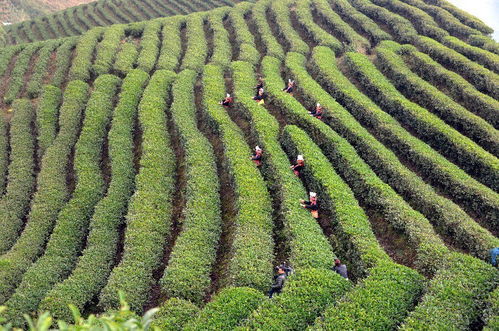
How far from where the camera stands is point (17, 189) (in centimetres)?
2033

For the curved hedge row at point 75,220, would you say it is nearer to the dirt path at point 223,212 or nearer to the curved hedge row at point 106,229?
the curved hedge row at point 106,229

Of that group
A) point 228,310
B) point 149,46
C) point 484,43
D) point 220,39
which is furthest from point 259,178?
point 484,43

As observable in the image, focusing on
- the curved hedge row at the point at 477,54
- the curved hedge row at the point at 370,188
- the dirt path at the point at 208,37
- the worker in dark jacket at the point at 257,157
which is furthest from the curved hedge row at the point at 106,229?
the curved hedge row at the point at 477,54

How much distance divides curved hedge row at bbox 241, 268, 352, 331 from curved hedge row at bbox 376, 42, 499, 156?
12.5 meters

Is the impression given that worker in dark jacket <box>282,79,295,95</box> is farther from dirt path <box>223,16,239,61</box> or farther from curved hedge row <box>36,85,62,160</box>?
curved hedge row <box>36,85,62,160</box>

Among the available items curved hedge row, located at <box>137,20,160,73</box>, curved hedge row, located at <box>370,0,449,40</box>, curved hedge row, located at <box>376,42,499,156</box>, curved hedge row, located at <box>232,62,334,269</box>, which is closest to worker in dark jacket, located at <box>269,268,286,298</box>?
curved hedge row, located at <box>232,62,334,269</box>

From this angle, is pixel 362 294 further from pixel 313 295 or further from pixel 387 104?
pixel 387 104

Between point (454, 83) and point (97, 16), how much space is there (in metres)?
49.2

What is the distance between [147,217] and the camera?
15867mm

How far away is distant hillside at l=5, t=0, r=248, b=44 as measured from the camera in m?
51.8

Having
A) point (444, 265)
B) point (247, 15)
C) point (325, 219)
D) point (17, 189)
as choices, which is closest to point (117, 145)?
point (17, 189)

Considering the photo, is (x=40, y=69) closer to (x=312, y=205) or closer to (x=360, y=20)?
(x=312, y=205)

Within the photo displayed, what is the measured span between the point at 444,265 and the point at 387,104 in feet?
43.2

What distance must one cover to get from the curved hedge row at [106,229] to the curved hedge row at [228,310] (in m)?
4.79
